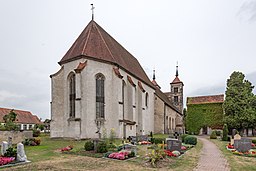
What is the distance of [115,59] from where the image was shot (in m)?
25.7

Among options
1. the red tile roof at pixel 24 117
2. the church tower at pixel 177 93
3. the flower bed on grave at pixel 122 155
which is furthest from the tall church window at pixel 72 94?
the church tower at pixel 177 93

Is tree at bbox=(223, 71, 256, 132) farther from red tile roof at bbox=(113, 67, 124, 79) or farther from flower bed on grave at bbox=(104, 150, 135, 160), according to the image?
flower bed on grave at bbox=(104, 150, 135, 160)

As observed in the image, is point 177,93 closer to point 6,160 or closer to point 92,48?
point 92,48

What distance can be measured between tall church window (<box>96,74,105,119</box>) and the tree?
20796 millimetres

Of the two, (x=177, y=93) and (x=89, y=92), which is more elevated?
(x=177, y=93)

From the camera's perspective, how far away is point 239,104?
108ft

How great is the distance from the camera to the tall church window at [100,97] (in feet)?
76.9

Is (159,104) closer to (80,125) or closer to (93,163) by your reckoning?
(80,125)

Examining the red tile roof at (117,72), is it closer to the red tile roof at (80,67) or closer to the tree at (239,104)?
the red tile roof at (80,67)

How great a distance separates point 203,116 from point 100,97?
25.7 metres

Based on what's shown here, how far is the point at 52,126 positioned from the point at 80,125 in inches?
176

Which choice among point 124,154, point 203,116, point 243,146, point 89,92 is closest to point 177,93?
point 203,116

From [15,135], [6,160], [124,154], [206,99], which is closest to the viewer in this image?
[6,160]

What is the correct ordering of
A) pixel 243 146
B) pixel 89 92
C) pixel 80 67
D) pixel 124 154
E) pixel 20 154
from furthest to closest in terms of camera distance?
pixel 89 92 < pixel 80 67 < pixel 243 146 < pixel 124 154 < pixel 20 154
